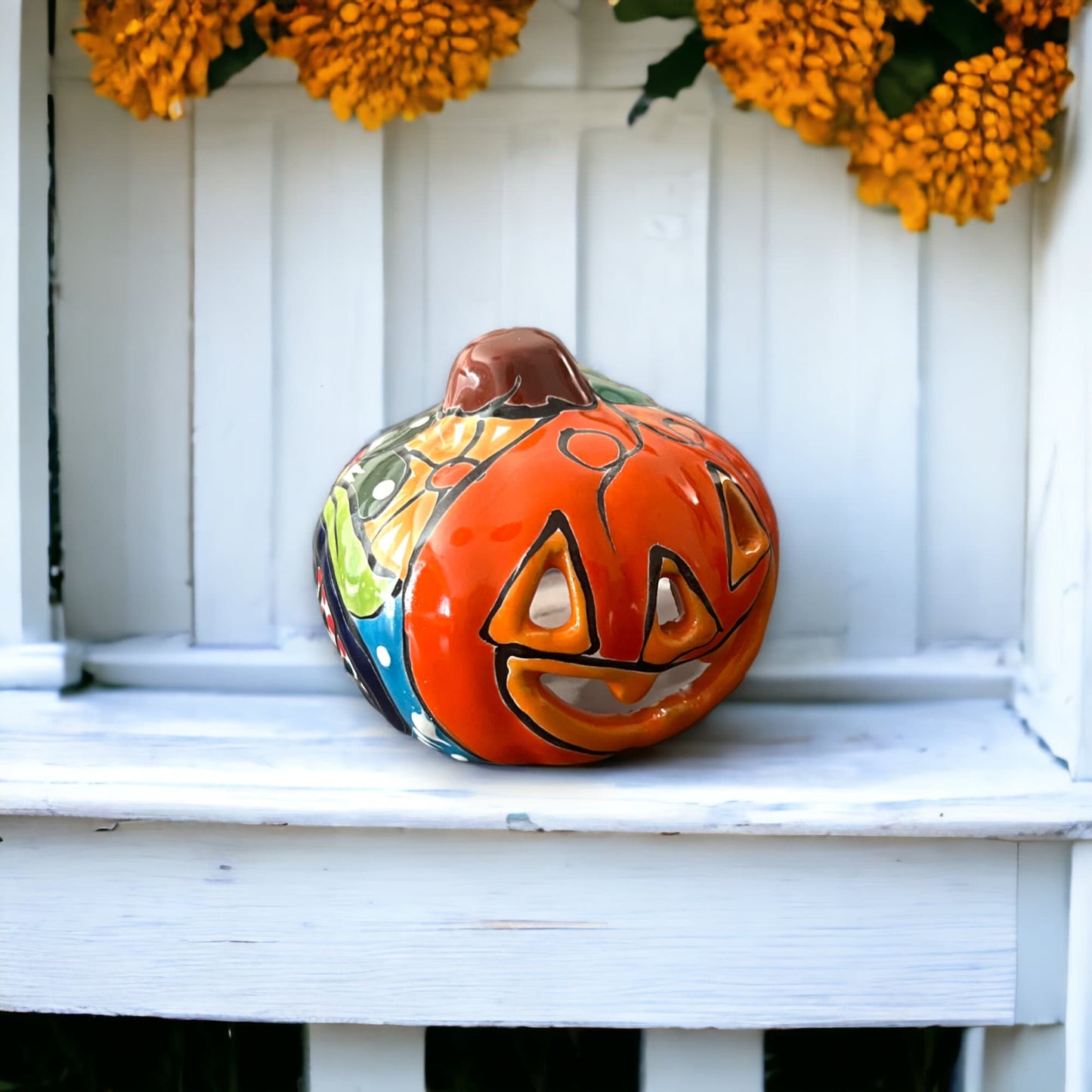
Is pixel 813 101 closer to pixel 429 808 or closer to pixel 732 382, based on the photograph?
pixel 732 382

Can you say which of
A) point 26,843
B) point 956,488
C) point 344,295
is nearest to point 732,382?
point 956,488

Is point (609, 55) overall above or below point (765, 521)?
above

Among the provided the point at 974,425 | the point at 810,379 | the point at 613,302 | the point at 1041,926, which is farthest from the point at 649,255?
the point at 1041,926

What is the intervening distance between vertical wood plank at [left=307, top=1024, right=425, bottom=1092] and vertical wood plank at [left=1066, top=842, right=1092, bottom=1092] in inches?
13.9

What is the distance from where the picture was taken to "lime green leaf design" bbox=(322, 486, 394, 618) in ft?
1.77

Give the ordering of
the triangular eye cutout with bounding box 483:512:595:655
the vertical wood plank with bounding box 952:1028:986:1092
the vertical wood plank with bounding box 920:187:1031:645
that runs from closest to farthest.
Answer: the triangular eye cutout with bounding box 483:512:595:655, the vertical wood plank with bounding box 952:1028:986:1092, the vertical wood plank with bounding box 920:187:1031:645

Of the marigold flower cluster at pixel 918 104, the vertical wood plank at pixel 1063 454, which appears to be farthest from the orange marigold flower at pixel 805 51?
the vertical wood plank at pixel 1063 454

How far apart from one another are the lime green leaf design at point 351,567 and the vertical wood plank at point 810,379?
1.03 ft

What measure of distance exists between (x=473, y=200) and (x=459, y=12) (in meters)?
0.12

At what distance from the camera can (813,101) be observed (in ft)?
2.07

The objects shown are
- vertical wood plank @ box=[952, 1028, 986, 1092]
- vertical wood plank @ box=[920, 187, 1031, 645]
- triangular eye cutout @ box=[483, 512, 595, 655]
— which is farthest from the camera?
vertical wood plank @ box=[920, 187, 1031, 645]

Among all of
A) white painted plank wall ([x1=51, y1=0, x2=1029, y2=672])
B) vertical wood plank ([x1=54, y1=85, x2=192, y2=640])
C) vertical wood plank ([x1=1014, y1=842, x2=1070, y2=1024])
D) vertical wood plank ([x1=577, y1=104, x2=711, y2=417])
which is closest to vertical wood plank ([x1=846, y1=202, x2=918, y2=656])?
white painted plank wall ([x1=51, y1=0, x2=1029, y2=672])

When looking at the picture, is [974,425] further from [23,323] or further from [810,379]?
[23,323]

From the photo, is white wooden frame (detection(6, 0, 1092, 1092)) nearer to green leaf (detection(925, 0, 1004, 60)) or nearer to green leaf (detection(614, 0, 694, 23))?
green leaf (detection(925, 0, 1004, 60))
